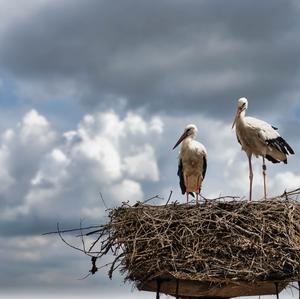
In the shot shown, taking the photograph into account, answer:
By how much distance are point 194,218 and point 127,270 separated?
3.62 feet

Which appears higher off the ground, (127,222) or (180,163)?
(180,163)

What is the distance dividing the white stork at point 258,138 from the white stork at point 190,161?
0.77 m

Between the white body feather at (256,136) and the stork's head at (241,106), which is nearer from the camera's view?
the white body feather at (256,136)

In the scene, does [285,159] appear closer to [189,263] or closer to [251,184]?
[251,184]

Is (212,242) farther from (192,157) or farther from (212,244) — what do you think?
(192,157)

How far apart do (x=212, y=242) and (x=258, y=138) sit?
190 inches

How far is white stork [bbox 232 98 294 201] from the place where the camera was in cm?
1377

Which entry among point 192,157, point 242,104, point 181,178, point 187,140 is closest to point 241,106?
point 242,104

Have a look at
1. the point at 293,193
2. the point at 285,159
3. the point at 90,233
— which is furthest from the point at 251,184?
the point at 90,233

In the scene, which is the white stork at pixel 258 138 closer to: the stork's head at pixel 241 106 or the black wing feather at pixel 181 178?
the stork's head at pixel 241 106

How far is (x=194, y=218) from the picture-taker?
947 cm

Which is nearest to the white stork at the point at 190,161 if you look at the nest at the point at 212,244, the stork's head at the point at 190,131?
the stork's head at the point at 190,131

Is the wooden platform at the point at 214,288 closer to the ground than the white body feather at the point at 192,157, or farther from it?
closer to the ground

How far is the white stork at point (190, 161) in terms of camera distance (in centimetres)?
1413
